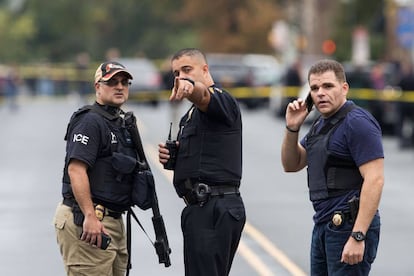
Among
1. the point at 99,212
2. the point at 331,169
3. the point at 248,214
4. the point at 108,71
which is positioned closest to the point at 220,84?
the point at 248,214

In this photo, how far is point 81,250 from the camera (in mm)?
7457

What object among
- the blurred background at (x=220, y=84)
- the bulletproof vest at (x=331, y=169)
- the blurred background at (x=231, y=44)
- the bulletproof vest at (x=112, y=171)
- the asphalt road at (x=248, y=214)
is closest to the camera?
the bulletproof vest at (x=331, y=169)

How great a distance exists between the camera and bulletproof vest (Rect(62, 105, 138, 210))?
24.4ft

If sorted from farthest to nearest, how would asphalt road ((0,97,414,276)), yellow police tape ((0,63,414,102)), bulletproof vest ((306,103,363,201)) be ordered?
yellow police tape ((0,63,414,102)) → asphalt road ((0,97,414,276)) → bulletproof vest ((306,103,363,201))

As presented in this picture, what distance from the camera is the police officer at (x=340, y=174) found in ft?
22.7

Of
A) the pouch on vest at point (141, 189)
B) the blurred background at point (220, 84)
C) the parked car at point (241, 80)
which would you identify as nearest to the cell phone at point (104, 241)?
the pouch on vest at point (141, 189)

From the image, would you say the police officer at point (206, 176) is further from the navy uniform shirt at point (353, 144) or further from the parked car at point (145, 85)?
the parked car at point (145, 85)

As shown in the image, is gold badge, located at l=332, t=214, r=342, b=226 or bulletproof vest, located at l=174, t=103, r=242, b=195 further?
bulletproof vest, located at l=174, t=103, r=242, b=195

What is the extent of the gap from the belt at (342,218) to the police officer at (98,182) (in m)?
1.26

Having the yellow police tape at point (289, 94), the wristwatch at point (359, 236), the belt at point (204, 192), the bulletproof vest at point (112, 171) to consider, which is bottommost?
the wristwatch at point (359, 236)

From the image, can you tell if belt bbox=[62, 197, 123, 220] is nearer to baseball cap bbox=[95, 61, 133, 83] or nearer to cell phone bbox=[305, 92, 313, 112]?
baseball cap bbox=[95, 61, 133, 83]

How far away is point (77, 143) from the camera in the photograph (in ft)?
24.1

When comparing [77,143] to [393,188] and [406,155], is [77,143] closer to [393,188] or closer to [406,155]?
[393,188]

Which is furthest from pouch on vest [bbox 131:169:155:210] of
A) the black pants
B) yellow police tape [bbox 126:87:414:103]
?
yellow police tape [bbox 126:87:414:103]
